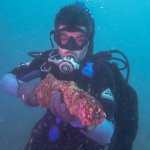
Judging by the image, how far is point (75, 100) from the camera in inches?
123

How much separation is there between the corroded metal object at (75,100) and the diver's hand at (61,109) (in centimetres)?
4

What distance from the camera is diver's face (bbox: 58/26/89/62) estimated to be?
4387 millimetres

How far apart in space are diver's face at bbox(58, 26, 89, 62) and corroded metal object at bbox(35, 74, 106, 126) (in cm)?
88

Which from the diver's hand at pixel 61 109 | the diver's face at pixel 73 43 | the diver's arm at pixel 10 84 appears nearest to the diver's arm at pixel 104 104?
the diver's hand at pixel 61 109

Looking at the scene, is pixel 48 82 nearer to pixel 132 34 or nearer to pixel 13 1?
pixel 13 1

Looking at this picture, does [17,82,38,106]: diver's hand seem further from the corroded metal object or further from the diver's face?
the diver's face

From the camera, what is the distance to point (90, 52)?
480 centimetres

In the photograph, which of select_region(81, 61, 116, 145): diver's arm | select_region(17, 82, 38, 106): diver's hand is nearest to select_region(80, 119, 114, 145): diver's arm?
select_region(81, 61, 116, 145): diver's arm

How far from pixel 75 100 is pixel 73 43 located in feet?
4.76

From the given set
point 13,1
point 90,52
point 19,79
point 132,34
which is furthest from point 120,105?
point 132,34

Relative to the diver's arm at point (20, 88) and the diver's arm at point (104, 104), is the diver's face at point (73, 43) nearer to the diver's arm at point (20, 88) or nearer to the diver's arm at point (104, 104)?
the diver's arm at point (104, 104)

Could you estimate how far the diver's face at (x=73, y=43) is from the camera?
4387mm

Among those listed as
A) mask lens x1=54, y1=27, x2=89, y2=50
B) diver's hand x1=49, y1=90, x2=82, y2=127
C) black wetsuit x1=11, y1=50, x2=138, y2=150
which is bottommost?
black wetsuit x1=11, y1=50, x2=138, y2=150

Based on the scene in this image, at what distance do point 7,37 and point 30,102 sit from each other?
102 ft
